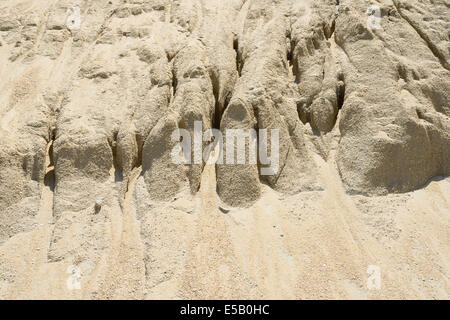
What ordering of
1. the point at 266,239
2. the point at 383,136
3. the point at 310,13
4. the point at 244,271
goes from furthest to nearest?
the point at 310,13
the point at 383,136
the point at 266,239
the point at 244,271

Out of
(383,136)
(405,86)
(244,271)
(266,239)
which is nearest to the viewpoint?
(244,271)

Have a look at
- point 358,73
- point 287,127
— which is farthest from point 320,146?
point 358,73

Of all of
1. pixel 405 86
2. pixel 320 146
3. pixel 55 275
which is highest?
pixel 405 86

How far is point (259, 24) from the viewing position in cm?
741

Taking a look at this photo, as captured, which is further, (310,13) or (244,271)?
(310,13)

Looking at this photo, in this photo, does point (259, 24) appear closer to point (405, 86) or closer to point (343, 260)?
point (405, 86)

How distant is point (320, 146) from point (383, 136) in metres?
0.89

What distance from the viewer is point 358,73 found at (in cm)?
639

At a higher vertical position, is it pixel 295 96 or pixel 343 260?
pixel 295 96

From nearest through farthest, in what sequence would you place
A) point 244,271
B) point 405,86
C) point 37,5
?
point 244,271
point 405,86
point 37,5

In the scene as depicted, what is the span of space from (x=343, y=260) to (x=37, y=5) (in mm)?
8393

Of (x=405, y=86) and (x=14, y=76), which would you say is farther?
(x=14, y=76)

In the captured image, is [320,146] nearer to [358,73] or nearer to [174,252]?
[358,73]

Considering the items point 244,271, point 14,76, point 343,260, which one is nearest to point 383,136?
point 343,260
